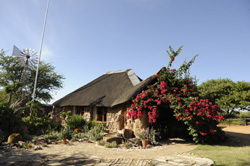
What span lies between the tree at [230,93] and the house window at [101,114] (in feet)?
59.6

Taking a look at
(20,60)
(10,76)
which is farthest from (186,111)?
(10,76)

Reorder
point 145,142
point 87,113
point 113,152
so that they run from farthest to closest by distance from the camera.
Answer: point 87,113 → point 145,142 → point 113,152

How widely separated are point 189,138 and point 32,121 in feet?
36.9

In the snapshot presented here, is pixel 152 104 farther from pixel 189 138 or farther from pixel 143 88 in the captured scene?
pixel 189 138

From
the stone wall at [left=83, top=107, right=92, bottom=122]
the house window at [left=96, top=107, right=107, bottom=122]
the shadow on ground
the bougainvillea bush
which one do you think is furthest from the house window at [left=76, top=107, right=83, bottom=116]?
the shadow on ground

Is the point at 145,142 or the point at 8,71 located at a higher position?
the point at 8,71

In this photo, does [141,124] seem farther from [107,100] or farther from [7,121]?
[7,121]

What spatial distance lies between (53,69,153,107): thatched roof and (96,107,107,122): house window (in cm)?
97

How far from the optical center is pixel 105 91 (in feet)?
46.4

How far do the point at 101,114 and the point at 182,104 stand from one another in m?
7.47

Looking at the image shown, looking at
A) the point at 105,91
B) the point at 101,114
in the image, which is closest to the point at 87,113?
the point at 101,114

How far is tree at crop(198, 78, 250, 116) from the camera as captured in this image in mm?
24891

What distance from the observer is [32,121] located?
11.1m

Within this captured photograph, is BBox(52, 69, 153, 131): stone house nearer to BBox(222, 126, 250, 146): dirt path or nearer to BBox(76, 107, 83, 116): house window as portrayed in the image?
BBox(76, 107, 83, 116): house window
